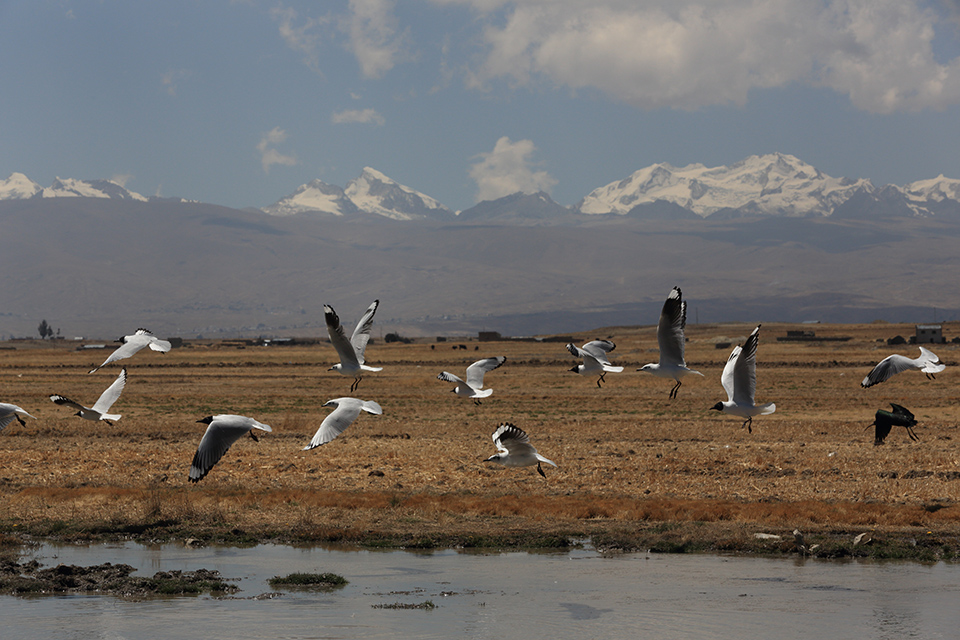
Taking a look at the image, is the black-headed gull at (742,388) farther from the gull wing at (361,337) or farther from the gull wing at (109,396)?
the gull wing at (109,396)

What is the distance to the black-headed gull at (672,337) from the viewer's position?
21797 mm

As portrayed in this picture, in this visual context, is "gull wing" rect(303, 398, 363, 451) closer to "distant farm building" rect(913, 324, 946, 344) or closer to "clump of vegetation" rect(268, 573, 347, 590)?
"clump of vegetation" rect(268, 573, 347, 590)

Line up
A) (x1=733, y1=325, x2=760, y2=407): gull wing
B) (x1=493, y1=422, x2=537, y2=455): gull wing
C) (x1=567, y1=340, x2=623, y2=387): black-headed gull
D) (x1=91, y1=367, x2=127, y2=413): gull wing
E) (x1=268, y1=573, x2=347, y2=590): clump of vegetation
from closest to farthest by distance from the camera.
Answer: (x1=493, y1=422, x2=537, y2=455): gull wing
(x1=268, y1=573, x2=347, y2=590): clump of vegetation
(x1=733, y1=325, x2=760, y2=407): gull wing
(x1=91, y1=367, x2=127, y2=413): gull wing
(x1=567, y1=340, x2=623, y2=387): black-headed gull

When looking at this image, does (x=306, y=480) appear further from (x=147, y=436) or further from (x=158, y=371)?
(x=158, y=371)

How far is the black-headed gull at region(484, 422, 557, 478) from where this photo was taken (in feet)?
59.0

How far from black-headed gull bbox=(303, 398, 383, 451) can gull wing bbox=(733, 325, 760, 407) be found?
288 inches

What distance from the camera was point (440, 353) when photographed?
126562 millimetres

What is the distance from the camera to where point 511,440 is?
18.5m

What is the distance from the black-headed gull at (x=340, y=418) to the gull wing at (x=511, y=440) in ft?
7.07

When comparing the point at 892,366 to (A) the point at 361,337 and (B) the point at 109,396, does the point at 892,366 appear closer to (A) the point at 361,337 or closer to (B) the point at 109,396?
(A) the point at 361,337

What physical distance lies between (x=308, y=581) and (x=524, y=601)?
4.09 meters

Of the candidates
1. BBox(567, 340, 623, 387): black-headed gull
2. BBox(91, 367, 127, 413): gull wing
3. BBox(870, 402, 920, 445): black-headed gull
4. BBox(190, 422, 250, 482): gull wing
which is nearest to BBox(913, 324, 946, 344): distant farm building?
BBox(870, 402, 920, 445): black-headed gull

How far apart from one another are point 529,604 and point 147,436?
23.2 metres

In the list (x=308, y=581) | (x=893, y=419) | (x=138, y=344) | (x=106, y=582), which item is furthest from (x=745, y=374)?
(x=138, y=344)
